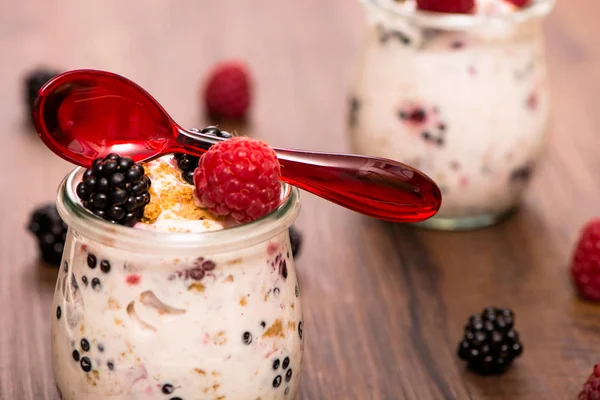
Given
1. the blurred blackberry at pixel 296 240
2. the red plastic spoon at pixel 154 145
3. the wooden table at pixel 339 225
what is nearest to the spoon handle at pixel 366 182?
the red plastic spoon at pixel 154 145

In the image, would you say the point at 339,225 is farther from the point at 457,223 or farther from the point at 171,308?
the point at 171,308

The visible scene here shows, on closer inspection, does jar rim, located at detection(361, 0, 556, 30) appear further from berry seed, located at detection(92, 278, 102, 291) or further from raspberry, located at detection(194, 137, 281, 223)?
berry seed, located at detection(92, 278, 102, 291)

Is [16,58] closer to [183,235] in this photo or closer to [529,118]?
[529,118]

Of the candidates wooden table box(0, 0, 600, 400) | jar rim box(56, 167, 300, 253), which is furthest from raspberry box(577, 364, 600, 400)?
jar rim box(56, 167, 300, 253)

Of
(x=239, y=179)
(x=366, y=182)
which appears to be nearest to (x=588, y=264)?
(x=366, y=182)

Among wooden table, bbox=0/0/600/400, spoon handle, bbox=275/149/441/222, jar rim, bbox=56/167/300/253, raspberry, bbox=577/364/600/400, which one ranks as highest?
spoon handle, bbox=275/149/441/222

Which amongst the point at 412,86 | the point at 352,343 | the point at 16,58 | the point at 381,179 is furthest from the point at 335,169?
the point at 16,58
